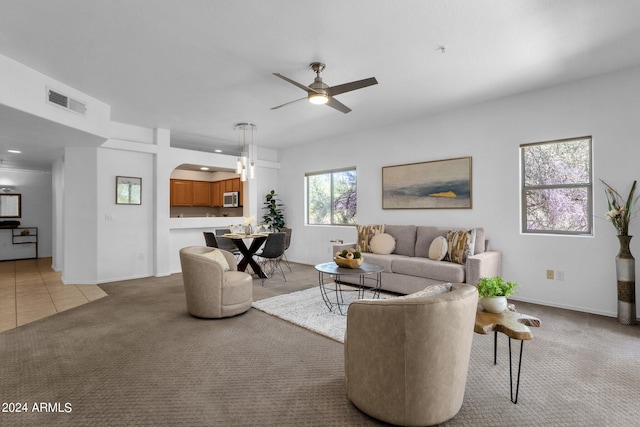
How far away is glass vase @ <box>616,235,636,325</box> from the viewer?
347cm

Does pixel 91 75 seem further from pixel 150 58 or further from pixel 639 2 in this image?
pixel 639 2

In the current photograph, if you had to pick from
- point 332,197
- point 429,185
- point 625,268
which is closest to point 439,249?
point 429,185

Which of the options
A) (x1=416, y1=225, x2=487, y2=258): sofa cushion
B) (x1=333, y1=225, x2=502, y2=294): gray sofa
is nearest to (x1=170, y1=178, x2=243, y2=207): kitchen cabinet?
(x1=333, y1=225, x2=502, y2=294): gray sofa

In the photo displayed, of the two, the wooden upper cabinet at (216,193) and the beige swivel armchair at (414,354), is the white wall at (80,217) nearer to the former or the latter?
the wooden upper cabinet at (216,193)

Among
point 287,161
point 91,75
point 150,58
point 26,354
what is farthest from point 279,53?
point 287,161

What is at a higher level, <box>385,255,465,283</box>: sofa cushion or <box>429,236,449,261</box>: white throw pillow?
<box>429,236,449,261</box>: white throw pillow

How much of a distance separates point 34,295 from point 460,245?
6.16 m

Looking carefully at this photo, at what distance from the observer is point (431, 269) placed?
4.38 metres

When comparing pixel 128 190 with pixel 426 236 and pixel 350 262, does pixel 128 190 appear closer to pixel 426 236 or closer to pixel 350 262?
pixel 350 262

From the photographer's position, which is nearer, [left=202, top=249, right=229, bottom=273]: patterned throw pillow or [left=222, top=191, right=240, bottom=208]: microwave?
[left=202, top=249, right=229, bottom=273]: patterned throw pillow

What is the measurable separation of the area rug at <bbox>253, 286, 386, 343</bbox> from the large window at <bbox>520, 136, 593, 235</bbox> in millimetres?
2390

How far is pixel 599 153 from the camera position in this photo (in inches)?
153

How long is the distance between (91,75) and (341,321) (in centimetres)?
399

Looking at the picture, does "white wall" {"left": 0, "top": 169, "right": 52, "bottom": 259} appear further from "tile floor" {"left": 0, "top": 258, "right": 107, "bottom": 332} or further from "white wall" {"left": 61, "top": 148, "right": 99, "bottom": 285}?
"white wall" {"left": 61, "top": 148, "right": 99, "bottom": 285}
